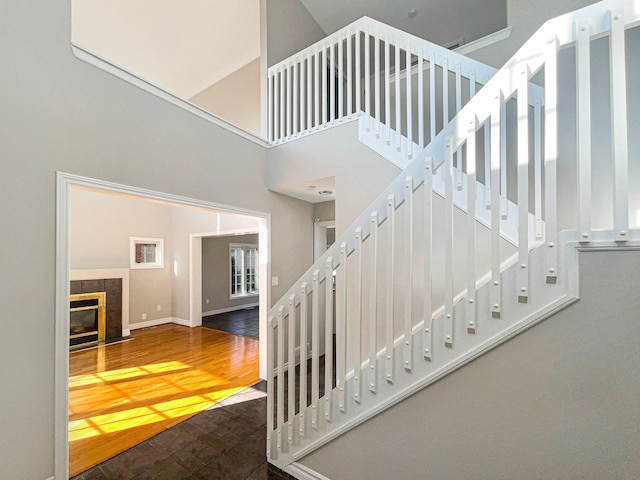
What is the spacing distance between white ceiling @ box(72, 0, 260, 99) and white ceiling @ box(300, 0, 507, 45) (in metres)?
1.25

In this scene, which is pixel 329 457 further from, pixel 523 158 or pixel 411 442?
pixel 523 158

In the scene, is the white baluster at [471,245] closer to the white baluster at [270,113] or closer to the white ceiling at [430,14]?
the white baluster at [270,113]

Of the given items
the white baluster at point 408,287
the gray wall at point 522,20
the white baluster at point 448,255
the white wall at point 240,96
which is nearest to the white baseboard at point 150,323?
the white wall at point 240,96

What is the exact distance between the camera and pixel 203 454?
2.13m

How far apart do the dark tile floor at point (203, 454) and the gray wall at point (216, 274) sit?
4.91 metres

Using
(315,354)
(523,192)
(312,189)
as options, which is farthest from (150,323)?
(523,192)

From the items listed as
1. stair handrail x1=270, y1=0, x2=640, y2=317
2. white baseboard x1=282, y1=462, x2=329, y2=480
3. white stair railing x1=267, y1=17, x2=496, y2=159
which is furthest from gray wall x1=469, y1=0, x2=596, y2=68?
white baseboard x1=282, y1=462, x2=329, y2=480

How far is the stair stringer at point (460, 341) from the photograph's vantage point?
1.10 metres

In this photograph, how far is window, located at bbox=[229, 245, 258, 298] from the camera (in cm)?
812

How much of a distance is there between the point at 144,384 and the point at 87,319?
8.36ft

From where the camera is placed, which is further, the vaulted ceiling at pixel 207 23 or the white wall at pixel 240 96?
the white wall at pixel 240 96

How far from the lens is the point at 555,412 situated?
1120 millimetres

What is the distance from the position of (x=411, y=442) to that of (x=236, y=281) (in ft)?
24.3

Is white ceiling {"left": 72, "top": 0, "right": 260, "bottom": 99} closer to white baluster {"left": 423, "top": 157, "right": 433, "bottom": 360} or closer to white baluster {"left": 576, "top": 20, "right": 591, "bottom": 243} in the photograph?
white baluster {"left": 423, "top": 157, "right": 433, "bottom": 360}
